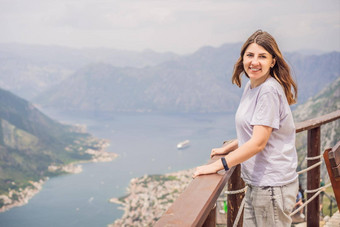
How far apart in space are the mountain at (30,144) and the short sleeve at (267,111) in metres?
69.6

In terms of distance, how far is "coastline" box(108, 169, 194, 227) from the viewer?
4744 cm

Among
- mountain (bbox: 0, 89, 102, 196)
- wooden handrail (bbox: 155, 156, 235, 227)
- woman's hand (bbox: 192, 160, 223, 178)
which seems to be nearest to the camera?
wooden handrail (bbox: 155, 156, 235, 227)

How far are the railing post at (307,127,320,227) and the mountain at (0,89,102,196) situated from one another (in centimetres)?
6897

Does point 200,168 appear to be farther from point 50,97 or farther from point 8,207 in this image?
point 50,97

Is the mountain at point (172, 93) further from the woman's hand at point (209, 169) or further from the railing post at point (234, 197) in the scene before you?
the woman's hand at point (209, 169)

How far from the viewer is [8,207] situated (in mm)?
60625

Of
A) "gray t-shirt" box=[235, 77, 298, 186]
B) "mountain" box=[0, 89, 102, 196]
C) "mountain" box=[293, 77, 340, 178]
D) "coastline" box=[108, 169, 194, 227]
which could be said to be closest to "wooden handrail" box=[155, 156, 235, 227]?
"gray t-shirt" box=[235, 77, 298, 186]

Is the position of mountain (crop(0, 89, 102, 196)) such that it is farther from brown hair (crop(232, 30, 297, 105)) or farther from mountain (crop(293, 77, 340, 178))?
brown hair (crop(232, 30, 297, 105))

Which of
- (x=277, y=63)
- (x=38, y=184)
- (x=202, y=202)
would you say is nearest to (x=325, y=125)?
(x=277, y=63)

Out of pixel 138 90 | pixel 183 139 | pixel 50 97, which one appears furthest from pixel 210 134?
pixel 50 97

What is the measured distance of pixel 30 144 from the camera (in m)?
87.2

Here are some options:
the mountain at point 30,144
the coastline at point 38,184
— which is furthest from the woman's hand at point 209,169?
the mountain at point 30,144

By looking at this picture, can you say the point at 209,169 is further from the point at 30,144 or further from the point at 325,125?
the point at 30,144

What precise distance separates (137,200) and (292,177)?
54672mm
